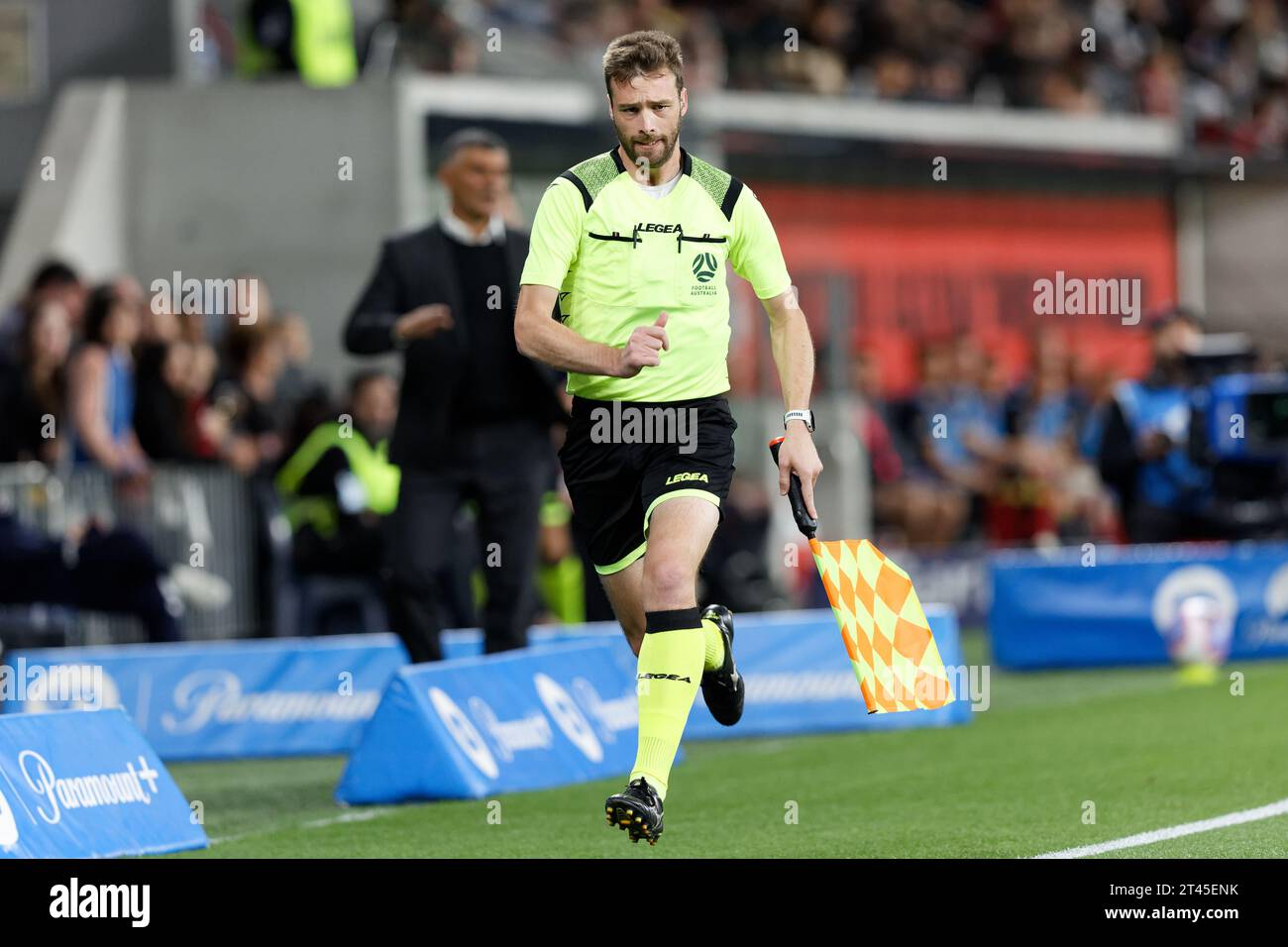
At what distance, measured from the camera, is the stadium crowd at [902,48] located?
781 inches

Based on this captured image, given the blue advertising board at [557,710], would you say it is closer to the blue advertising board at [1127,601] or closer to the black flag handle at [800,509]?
the black flag handle at [800,509]

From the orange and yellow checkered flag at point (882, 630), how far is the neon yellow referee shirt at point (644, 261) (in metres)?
0.69

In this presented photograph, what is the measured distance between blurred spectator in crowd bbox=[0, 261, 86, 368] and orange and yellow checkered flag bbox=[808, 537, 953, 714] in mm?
7729

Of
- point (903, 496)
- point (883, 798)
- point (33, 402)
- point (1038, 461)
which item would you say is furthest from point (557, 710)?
point (1038, 461)

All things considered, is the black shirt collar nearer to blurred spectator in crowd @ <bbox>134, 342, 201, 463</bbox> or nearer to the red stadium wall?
blurred spectator in crowd @ <bbox>134, 342, 201, 463</bbox>

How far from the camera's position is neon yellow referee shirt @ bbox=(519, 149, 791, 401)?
7.58 meters

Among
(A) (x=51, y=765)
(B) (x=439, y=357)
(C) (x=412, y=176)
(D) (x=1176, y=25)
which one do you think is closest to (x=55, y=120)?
(C) (x=412, y=176)

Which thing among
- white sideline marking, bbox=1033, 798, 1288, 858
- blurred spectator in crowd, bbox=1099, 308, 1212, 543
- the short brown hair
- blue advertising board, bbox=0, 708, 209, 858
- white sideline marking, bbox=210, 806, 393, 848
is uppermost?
the short brown hair

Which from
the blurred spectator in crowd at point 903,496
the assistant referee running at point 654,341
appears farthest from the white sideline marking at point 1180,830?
the blurred spectator in crowd at point 903,496

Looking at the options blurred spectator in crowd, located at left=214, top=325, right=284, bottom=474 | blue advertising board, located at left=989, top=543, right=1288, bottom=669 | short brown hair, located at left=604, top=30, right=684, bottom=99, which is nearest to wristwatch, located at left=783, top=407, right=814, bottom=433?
short brown hair, located at left=604, top=30, right=684, bottom=99

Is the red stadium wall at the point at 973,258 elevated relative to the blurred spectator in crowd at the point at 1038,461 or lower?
elevated

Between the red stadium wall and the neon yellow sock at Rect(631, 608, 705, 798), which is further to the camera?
the red stadium wall
